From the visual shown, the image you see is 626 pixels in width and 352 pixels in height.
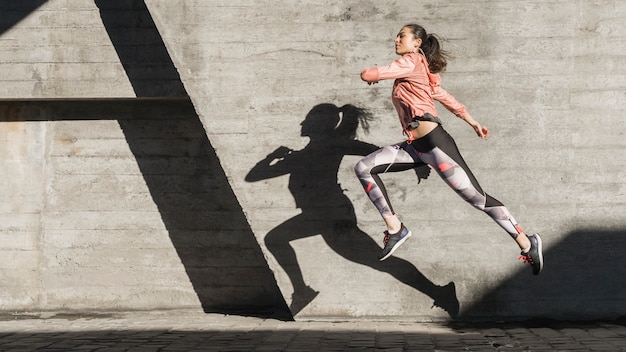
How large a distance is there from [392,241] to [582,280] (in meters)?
2.07

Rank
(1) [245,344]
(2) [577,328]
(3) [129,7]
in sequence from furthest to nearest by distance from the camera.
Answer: (3) [129,7] → (2) [577,328] → (1) [245,344]

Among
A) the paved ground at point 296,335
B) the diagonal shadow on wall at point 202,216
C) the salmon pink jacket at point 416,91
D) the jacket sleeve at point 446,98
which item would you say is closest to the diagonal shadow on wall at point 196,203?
the diagonal shadow on wall at point 202,216

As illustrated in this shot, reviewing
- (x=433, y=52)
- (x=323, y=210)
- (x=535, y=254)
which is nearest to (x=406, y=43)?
(x=433, y=52)

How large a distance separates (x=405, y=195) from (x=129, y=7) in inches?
134

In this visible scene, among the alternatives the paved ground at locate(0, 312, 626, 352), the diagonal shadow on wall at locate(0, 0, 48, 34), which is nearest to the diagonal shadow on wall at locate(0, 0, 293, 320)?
the paved ground at locate(0, 312, 626, 352)

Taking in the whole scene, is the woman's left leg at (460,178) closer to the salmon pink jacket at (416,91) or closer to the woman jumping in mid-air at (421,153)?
the woman jumping in mid-air at (421,153)

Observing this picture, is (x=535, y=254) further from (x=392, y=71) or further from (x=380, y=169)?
(x=392, y=71)

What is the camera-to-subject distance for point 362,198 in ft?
30.0

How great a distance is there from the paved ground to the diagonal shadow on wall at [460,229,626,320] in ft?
0.53

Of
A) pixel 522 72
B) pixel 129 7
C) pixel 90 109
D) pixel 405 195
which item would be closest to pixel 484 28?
pixel 522 72

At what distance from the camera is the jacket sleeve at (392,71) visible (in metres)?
7.64

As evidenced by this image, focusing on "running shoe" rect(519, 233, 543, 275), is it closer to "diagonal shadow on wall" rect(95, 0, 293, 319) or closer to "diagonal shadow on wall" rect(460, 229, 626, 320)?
"diagonal shadow on wall" rect(460, 229, 626, 320)

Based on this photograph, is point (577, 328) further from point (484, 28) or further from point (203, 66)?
point (203, 66)

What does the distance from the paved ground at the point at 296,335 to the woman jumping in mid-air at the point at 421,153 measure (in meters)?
0.72
